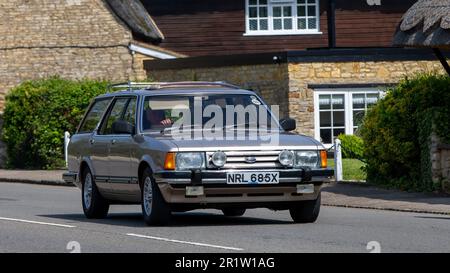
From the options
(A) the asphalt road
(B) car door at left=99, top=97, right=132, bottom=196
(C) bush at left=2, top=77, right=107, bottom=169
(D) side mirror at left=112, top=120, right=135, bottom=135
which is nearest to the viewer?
(A) the asphalt road

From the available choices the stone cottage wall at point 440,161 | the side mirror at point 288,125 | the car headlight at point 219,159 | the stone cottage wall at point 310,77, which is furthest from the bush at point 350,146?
the car headlight at point 219,159

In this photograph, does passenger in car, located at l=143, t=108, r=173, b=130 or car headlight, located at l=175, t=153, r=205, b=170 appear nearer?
car headlight, located at l=175, t=153, r=205, b=170

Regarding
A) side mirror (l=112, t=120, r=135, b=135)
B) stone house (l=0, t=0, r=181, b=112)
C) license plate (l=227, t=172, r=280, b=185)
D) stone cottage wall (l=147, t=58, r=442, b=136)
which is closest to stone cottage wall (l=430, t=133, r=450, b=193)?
license plate (l=227, t=172, r=280, b=185)

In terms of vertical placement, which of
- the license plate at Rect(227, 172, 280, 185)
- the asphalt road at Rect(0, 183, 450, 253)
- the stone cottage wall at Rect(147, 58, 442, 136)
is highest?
the stone cottage wall at Rect(147, 58, 442, 136)

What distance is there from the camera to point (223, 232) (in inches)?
609

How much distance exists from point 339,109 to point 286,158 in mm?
21319

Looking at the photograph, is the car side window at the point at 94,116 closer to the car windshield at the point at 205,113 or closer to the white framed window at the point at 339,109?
the car windshield at the point at 205,113

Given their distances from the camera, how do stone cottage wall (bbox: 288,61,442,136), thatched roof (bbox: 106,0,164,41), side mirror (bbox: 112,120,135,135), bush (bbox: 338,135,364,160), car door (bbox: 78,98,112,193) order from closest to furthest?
side mirror (bbox: 112,120,135,135)
car door (bbox: 78,98,112,193)
bush (bbox: 338,135,364,160)
stone cottage wall (bbox: 288,61,442,136)
thatched roof (bbox: 106,0,164,41)

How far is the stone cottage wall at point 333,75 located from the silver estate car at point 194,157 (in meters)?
17.7

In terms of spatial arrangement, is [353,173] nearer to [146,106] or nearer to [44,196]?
[44,196]

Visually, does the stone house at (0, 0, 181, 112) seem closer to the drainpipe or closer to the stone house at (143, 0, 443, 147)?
the stone house at (143, 0, 443, 147)

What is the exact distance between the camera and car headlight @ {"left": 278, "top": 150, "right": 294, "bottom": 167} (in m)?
16.2

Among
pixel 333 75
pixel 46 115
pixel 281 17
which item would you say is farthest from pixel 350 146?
pixel 281 17

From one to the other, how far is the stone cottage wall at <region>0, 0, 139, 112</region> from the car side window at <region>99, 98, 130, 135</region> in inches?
909
